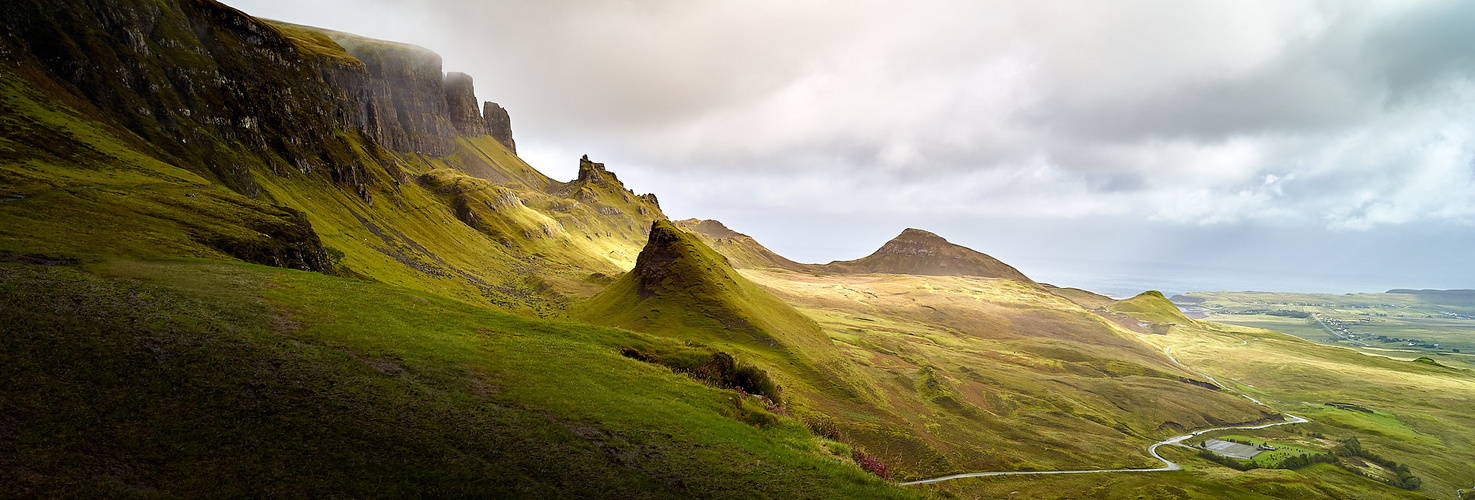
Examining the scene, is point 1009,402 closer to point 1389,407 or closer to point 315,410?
point 315,410

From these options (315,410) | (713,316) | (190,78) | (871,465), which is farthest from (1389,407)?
(190,78)

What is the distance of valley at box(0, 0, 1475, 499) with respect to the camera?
664 inches

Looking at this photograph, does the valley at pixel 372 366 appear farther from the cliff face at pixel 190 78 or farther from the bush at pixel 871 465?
the cliff face at pixel 190 78

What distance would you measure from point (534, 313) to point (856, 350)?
65.8 metres

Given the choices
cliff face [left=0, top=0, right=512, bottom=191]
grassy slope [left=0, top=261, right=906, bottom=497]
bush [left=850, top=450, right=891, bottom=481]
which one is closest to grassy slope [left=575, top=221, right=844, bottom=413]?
bush [left=850, top=450, right=891, bottom=481]

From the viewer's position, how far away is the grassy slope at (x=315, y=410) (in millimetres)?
14930

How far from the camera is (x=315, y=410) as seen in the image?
18.9 m

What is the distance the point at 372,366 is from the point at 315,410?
16.4ft

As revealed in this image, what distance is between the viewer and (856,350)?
11338cm

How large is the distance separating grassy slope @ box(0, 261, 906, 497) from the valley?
0.40 ft

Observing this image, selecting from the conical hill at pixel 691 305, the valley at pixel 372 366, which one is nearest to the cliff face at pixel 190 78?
the valley at pixel 372 366

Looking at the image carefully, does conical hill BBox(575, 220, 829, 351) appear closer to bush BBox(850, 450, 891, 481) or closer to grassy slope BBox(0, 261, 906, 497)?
bush BBox(850, 450, 891, 481)

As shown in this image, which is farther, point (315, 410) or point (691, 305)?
point (691, 305)

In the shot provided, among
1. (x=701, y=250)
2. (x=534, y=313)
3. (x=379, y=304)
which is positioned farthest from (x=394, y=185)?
(x=379, y=304)
